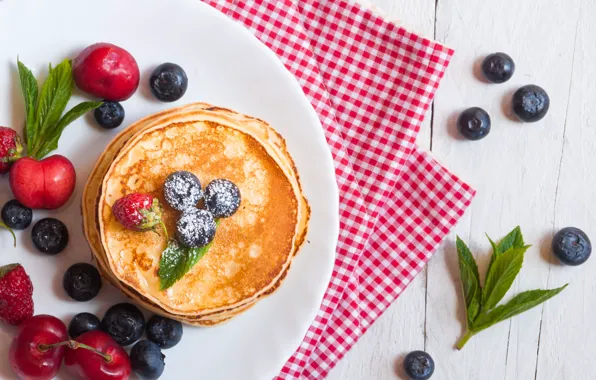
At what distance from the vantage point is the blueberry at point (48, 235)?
232cm

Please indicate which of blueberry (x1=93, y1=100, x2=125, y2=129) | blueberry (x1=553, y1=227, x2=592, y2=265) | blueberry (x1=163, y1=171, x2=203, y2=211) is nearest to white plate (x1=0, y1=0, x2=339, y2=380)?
blueberry (x1=93, y1=100, x2=125, y2=129)

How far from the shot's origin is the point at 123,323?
92.1 inches

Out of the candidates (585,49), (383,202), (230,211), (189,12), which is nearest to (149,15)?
(189,12)

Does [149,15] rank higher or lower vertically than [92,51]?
higher

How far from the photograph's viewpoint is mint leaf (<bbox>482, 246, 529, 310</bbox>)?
270 centimetres

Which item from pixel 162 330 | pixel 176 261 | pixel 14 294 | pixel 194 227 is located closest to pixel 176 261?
pixel 176 261

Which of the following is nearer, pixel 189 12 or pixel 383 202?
pixel 189 12

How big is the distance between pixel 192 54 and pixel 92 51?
1.09 feet

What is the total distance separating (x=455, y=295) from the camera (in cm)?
281

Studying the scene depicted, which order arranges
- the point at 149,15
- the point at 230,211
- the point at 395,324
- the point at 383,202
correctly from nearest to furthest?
1. the point at 230,211
2. the point at 149,15
3. the point at 383,202
4. the point at 395,324

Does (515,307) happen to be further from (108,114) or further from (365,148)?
(108,114)

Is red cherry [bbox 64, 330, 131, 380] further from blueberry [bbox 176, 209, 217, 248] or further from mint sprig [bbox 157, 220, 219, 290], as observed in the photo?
blueberry [bbox 176, 209, 217, 248]

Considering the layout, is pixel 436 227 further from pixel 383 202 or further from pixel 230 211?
pixel 230 211

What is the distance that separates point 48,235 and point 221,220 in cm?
56
